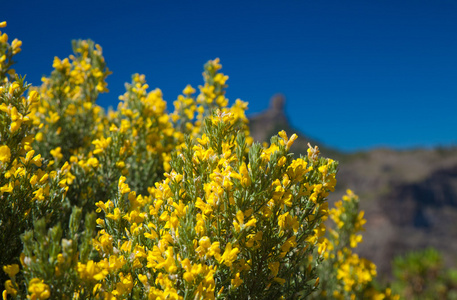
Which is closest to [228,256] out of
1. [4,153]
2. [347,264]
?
[4,153]

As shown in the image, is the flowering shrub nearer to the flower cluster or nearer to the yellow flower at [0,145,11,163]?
the yellow flower at [0,145,11,163]

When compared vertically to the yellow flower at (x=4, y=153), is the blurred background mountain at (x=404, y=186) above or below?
above

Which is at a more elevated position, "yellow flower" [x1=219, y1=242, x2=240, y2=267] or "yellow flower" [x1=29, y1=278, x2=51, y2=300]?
"yellow flower" [x1=219, y1=242, x2=240, y2=267]

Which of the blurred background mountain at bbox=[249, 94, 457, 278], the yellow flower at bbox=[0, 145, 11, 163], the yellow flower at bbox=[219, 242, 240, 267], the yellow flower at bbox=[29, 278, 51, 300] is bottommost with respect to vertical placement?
the yellow flower at bbox=[29, 278, 51, 300]

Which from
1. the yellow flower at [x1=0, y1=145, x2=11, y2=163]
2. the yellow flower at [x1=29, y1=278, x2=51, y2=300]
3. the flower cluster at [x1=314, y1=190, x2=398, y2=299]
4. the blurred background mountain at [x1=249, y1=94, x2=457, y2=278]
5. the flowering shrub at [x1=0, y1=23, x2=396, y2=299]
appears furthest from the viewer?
the blurred background mountain at [x1=249, y1=94, x2=457, y2=278]

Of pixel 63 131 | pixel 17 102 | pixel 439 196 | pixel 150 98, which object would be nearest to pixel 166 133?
pixel 150 98

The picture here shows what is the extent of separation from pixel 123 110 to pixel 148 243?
7.48 ft

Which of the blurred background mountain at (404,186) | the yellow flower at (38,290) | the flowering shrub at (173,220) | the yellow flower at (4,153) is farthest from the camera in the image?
the blurred background mountain at (404,186)

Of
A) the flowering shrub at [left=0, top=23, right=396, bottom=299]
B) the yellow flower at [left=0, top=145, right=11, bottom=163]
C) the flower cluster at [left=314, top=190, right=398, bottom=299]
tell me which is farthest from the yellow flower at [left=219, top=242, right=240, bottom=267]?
the flower cluster at [left=314, top=190, right=398, bottom=299]

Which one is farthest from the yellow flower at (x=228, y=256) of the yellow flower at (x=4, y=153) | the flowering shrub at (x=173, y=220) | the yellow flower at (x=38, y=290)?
the yellow flower at (x=4, y=153)

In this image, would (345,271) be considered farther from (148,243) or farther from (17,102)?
(17,102)

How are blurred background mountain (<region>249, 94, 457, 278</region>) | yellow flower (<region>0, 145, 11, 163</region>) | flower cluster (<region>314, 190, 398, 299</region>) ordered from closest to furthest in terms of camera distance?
yellow flower (<region>0, 145, 11, 163</region>) → flower cluster (<region>314, 190, 398, 299</region>) → blurred background mountain (<region>249, 94, 457, 278</region>)

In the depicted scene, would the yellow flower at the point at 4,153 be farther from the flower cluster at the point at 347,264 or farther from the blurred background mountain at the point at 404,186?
the blurred background mountain at the point at 404,186

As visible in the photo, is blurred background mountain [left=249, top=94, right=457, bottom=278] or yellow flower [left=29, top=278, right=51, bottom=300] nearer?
yellow flower [left=29, top=278, right=51, bottom=300]
